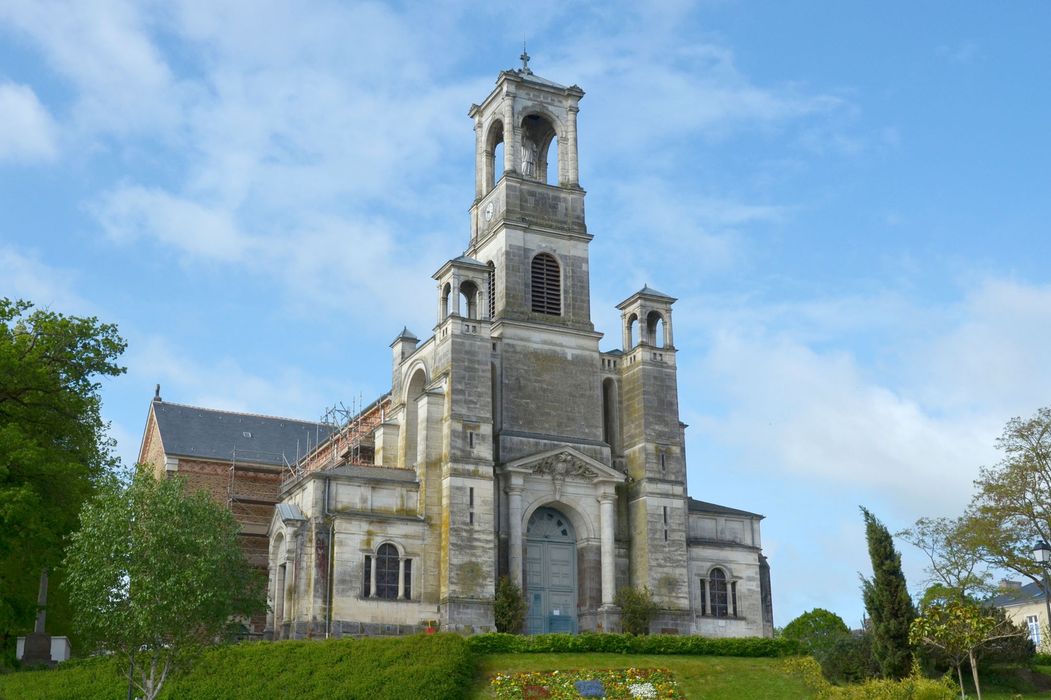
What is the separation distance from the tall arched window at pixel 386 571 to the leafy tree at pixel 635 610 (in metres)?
8.74

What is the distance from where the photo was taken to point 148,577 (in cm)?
3378

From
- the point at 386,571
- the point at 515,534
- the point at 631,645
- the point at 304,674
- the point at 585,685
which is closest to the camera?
the point at 304,674

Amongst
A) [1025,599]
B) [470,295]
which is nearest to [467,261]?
[470,295]

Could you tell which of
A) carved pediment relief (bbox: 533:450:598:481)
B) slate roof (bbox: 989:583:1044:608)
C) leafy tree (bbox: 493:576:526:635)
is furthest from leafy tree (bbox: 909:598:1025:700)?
slate roof (bbox: 989:583:1044:608)

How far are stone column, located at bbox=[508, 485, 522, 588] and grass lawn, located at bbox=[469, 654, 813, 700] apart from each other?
6962 mm

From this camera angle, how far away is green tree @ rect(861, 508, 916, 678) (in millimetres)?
34219

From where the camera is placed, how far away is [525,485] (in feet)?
157

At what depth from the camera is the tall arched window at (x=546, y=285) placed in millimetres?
52375

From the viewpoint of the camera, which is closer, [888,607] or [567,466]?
[888,607]

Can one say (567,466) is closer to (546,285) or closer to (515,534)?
(515,534)

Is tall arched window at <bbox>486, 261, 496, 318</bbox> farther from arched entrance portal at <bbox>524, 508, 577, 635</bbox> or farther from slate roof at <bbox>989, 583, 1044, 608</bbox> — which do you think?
slate roof at <bbox>989, 583, 1044, 608</bbox>

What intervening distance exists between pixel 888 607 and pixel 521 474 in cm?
1684

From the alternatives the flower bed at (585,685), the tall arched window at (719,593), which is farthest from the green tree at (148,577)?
the tall arched window at (719,593)

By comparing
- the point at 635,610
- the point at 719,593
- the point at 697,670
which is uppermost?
the point at 719,593
